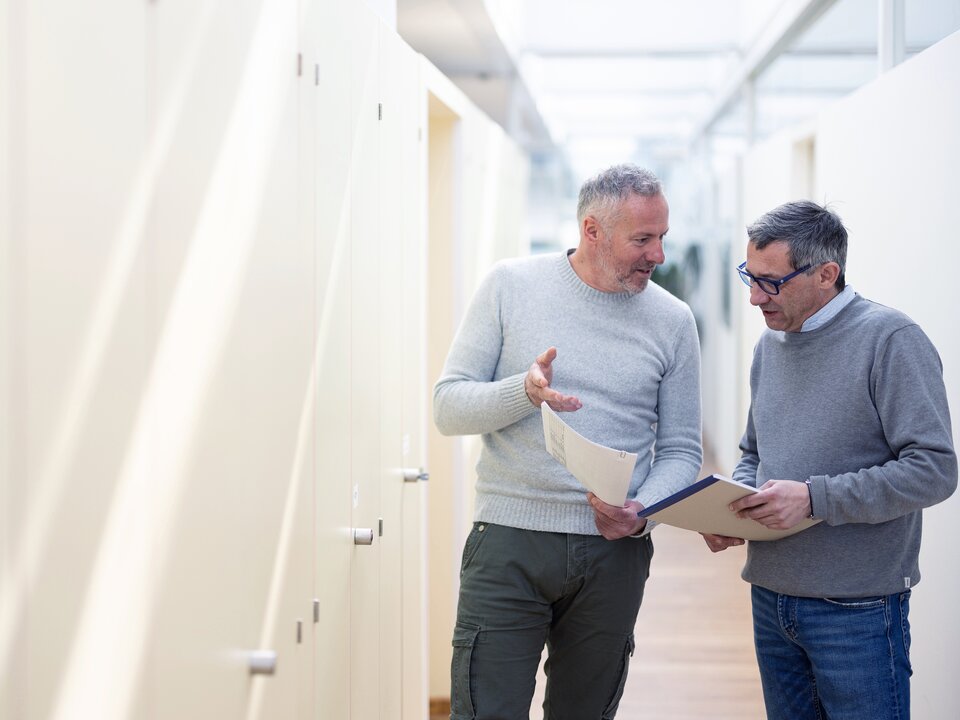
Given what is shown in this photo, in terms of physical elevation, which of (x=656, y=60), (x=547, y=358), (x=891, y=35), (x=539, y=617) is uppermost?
(x=656, y=60)

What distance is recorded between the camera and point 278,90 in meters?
1.97

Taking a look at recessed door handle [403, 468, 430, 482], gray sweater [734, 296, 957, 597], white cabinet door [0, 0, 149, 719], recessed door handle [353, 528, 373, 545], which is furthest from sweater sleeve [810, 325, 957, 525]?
recessed door handle [403, 468, 430, 482]

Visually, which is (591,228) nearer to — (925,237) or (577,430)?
(577,430)

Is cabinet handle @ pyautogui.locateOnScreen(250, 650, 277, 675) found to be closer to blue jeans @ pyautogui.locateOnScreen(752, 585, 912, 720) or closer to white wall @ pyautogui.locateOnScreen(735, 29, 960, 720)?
blue jeans @ pyautogui.locateOnScreen(752, 585, 912, 720)

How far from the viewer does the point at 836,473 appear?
2266 millimetres

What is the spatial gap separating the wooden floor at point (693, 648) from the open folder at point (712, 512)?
2.31m

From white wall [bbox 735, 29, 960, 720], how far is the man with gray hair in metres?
0.97

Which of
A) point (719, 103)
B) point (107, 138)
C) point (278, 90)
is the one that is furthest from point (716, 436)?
point (107, 138)

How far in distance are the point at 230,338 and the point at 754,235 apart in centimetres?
128

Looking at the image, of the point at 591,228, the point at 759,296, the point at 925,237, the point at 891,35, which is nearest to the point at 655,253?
the point at 591,228

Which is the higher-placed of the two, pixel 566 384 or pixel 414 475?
pixel 566 384

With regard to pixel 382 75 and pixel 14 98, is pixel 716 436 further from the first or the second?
pixel 14 98

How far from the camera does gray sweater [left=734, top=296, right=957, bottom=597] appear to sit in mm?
2102

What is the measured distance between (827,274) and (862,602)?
73cm
